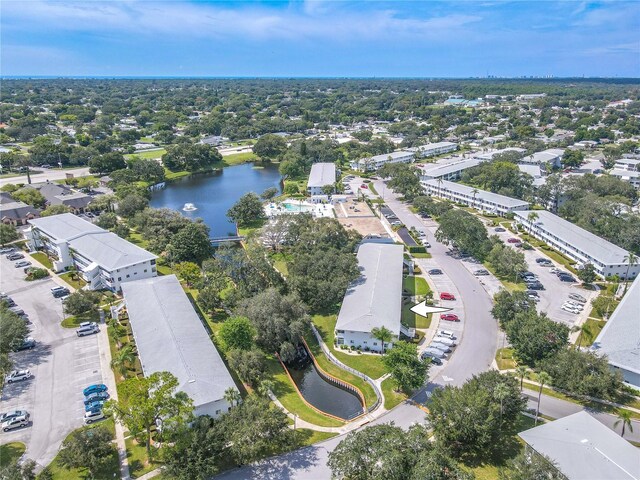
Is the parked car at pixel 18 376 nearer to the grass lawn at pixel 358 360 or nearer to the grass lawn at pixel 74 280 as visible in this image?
the grass lawn at pixel 74 280

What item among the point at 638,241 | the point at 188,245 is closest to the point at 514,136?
the point at 638,241

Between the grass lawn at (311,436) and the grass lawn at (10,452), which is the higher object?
the grass lawn at (311,436)

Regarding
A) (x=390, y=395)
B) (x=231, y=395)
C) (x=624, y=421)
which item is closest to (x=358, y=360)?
(x=390, y=395)

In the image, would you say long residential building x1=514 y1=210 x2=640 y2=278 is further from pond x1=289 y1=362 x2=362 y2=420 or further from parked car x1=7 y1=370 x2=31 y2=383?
parked car x1=7 y1=370 x2=31 y2=383

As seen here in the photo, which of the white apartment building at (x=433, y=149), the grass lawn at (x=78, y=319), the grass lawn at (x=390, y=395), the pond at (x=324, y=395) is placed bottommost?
the pond at (x=324, y=395)

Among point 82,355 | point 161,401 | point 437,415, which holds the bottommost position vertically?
point 82,355

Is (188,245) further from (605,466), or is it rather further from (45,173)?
(45,173)

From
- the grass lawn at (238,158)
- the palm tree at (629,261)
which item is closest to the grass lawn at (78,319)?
the palm tree at (629,261)
